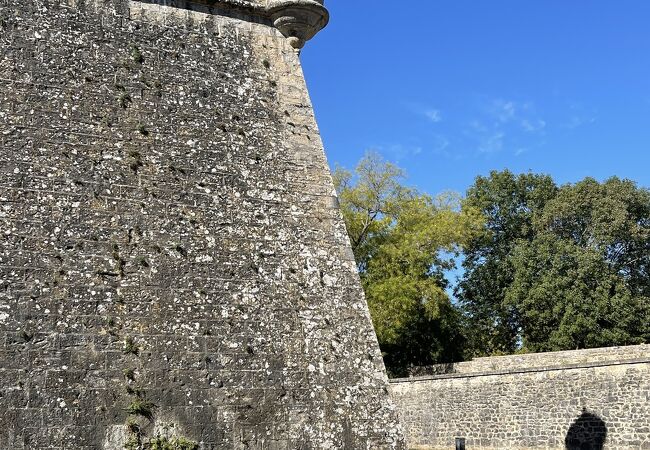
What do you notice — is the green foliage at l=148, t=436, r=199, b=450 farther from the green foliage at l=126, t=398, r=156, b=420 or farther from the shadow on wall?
the shadow on wall

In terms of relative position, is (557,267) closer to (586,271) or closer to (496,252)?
(586,271)

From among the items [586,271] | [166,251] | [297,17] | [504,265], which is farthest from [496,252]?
[166,251]

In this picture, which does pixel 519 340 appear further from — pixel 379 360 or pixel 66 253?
pixel 66 253

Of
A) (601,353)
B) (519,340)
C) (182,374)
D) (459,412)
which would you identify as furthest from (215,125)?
(519,340)

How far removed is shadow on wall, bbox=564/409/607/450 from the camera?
621 inches

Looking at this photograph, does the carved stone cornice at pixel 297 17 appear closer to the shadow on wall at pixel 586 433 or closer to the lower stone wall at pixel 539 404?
the lower stone wall at pixel 539 404

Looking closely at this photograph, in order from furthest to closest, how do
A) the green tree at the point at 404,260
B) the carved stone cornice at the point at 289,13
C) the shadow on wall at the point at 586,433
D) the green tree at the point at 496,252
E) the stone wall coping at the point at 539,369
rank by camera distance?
the green tree at the point at 496,252, the green tree at the point at 404,260, the shadow on wall at the point at 586,433, the stone wall coping at the point at 539,369, the carved stone cornice at the point at 289,13

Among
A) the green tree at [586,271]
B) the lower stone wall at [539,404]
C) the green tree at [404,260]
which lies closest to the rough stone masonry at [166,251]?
the lower stone wall at [539,404]

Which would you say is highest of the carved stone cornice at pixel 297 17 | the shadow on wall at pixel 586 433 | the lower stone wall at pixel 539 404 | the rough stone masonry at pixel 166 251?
the carved stone cornice at pixel 297 17

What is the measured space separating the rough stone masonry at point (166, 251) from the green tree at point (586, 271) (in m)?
23.7

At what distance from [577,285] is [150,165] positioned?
26.2m

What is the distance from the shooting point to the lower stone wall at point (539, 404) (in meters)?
15.4

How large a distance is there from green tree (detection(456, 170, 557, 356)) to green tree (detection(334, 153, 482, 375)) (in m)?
4.61

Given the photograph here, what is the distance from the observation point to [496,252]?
36.6 meters
